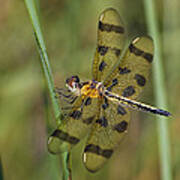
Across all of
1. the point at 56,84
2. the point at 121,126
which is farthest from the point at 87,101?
the point at 56,84

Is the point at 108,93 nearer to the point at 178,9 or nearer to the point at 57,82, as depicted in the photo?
the point at 57,82

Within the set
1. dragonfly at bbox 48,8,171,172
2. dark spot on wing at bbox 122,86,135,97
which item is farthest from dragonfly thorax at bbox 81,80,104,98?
dark spot on wing at bbox 122,86,135,97

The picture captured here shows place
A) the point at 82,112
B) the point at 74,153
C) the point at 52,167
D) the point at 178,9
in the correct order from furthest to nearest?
1. the point at 178,9
2. the point at 74,153
3. the point at 82,112
4. the point at 52,167

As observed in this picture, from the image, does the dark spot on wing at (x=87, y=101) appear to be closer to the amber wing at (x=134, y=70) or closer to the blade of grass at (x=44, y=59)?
the amber wing at (x=134, y=70)

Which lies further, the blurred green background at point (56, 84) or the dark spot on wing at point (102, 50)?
the blurred green background at point (56, 84)

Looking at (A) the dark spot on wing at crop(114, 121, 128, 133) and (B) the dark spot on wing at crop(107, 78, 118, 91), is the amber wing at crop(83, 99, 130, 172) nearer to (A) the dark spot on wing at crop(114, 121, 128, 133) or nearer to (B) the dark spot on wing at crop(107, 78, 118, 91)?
(A) the dark spot on wing at crop(114, 121, 128, 133)

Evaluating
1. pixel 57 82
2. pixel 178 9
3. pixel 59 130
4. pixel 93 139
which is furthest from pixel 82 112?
pixel 178 9

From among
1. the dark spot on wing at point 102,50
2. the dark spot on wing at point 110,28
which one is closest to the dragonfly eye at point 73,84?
the dark spot on wing at point 102,50

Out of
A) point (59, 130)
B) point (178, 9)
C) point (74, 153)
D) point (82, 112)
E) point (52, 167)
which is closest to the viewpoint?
point (59, 130)
